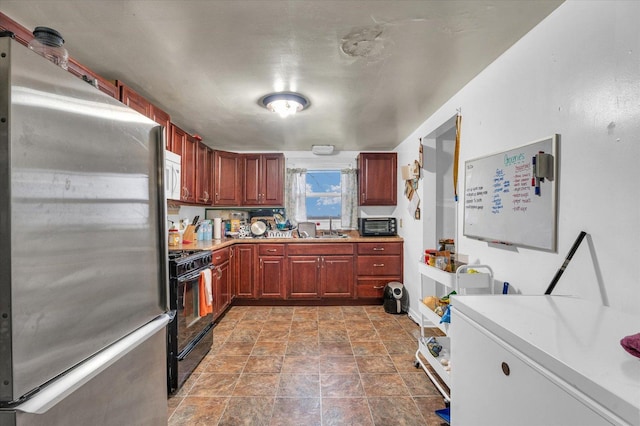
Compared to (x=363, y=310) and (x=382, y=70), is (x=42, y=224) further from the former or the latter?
(x=363, y=310)

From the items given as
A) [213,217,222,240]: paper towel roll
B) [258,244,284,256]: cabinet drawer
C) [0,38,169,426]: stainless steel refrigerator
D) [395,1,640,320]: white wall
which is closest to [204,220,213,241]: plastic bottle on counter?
[213,217,222,240]: paper towel roll

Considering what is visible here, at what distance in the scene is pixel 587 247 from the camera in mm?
1154

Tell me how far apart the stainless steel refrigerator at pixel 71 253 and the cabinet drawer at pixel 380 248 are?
Result: 293cm

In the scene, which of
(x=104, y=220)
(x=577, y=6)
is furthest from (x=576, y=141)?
(x=104, y=220)

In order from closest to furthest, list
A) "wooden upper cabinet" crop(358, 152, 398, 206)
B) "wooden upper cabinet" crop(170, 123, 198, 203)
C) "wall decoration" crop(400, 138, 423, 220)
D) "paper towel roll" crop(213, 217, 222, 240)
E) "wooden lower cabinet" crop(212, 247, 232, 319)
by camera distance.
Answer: "wooden upper cabinet" crop(170, 123, 198, 203)
"wooden lower cabinet" crop(212, 247, 232, 319)
"wall decoration" crop(400, 138, 423, 220)
"paper towel roll" crop(213, 217, 222, 240)
"wooden upper cabinet" crop(358, 152, 398, 206)

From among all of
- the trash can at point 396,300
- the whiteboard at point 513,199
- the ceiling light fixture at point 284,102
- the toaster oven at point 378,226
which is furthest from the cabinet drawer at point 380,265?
the ceiling light fixture at point 284,102

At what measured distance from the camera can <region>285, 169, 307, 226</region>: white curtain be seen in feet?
14.6

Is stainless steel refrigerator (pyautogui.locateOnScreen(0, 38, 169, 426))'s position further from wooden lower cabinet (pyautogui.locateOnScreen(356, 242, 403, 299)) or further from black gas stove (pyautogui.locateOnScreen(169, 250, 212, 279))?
wooden lower cabinet (pyautogui.locateOnScreen(356, 242, 403, 299))

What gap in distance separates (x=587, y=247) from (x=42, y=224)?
196 centimetres

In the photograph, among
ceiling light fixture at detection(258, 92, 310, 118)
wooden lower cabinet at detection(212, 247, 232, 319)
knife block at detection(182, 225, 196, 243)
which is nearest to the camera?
ceiling light fixture at detection(258, 92, 310, 118)

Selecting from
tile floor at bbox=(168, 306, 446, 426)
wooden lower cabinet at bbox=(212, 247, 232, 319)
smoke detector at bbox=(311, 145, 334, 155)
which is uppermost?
smoke detector at bbox=(311, 145, 334, 155)

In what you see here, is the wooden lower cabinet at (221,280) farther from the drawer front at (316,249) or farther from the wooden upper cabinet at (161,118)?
the wooden upper cabinet at (161,118)

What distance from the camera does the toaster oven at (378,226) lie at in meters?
3.98

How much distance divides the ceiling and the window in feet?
6.41
